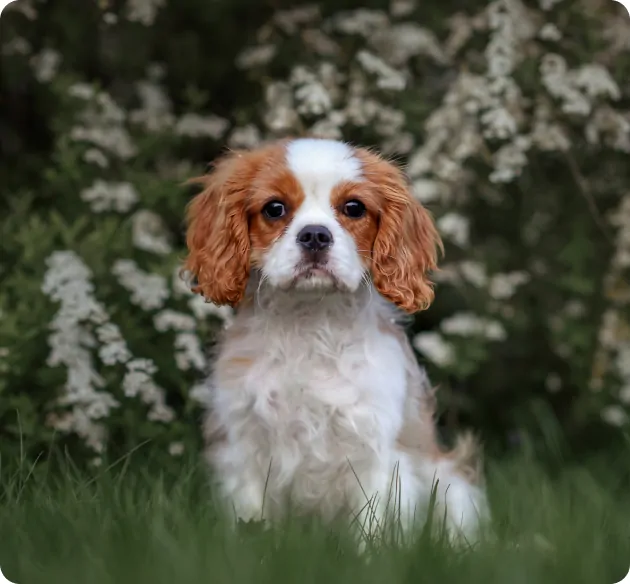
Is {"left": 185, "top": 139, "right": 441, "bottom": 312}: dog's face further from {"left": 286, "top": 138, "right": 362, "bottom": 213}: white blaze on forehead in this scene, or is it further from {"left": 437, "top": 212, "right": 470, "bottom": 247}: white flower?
{"left": 437, "top": 212, "right": 470, "bottom": 247}: white flower

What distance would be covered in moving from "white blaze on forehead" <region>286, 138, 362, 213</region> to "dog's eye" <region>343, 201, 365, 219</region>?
0.07 meters

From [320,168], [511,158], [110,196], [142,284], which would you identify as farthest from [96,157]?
[511,158]

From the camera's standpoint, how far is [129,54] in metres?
4.43

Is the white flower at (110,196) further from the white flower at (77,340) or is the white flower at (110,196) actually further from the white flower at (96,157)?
the white flower at (77,340)

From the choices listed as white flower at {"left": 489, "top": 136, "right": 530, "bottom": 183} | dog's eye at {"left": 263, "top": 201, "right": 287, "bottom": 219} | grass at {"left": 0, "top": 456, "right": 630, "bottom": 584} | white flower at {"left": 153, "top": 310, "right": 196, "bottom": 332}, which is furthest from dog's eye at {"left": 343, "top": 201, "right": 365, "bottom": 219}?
white flower at {"left": 489, "top": 136, "right": 530, "bottom": 183}

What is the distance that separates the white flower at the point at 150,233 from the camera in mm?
4254

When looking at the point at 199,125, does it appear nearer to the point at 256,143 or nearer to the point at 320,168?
the point at 256,143

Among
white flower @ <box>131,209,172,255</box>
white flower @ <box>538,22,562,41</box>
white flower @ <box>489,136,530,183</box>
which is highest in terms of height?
white flower @ <box>538,22,562,41</box>

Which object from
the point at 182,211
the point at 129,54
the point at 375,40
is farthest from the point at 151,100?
the point at 375,40

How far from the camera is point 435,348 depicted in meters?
4.44

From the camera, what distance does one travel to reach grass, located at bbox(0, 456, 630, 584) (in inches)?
106

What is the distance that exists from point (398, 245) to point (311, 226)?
1.34 feet

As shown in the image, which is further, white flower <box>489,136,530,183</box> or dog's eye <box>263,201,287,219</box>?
white flower <box>489,136,530,183</box>

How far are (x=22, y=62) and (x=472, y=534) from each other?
276 cm
